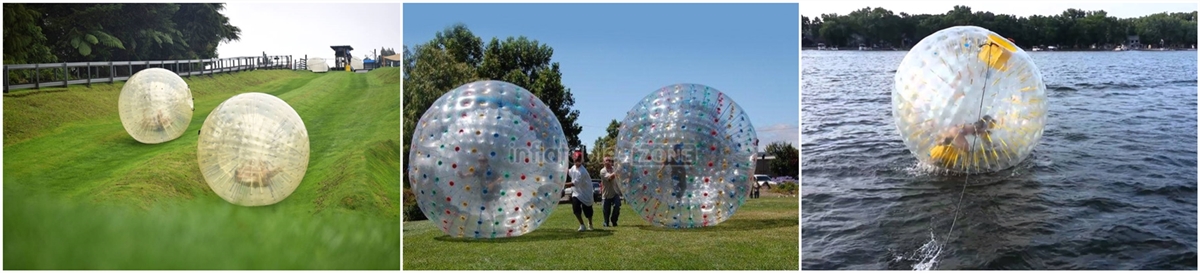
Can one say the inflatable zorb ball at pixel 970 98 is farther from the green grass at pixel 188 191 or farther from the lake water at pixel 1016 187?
the green grass at pixel 188 191

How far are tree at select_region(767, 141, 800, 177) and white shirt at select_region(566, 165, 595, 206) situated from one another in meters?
3.88

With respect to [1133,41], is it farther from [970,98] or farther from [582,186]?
[582,186]

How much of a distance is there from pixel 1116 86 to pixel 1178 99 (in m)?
1.04

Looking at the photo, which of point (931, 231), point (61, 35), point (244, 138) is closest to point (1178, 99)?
point (931, 231)

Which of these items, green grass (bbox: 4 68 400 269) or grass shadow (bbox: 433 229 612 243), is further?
green grass (bbox: 4 68 400 269)

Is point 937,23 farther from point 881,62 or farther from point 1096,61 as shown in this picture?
point 1096,61

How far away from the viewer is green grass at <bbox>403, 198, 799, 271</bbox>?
22.2 feet

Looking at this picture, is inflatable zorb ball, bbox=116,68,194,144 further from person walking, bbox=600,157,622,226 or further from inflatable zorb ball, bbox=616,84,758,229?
inflatable zorb ball, bbox=616,84,758,229

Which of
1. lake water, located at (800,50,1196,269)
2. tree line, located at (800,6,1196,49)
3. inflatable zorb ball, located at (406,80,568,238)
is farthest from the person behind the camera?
tree line, located at (800,6,1196,49)

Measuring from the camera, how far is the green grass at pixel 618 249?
676 centimetres

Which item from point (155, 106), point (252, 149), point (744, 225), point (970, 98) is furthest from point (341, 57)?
point (970, 98)

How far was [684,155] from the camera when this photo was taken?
24.6ft

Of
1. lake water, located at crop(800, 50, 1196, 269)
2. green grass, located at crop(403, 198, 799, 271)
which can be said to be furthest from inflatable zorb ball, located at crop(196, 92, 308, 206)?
lake water, located at crop(800, 50, 1196, 269)

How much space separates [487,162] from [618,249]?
1.28 m
